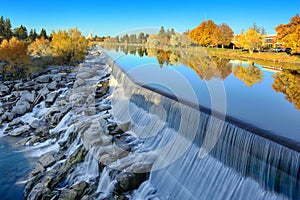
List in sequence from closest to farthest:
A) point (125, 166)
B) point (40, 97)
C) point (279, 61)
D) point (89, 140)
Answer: point (125, 166) → point (89, 140) → point (40, 97) → point (279, 61)

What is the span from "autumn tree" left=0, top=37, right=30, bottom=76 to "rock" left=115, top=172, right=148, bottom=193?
22687mm

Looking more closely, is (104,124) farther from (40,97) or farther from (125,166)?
(40,97)

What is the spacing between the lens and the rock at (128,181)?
676cm

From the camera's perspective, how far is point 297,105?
10578 mm

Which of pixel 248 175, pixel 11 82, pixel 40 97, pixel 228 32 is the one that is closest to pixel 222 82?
pixel 248 175

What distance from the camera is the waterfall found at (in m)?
5.17

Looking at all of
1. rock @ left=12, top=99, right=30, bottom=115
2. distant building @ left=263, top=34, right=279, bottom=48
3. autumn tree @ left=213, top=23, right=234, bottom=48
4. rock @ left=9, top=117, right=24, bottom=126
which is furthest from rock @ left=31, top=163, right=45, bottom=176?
distant building @ left=263, top=34, right=279, bottom=48

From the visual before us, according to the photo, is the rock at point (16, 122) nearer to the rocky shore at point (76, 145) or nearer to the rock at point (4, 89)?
the rocky shore at point (76, 145)

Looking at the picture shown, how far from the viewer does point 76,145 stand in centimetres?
969

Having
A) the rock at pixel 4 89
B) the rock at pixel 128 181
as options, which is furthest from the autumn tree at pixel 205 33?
the rock at pixel 128 181

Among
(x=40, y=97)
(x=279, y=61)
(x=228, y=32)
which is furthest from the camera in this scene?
(x=228, y=32)

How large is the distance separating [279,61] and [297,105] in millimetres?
24428

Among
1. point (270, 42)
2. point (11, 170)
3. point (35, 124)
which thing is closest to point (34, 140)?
point (35, 124)

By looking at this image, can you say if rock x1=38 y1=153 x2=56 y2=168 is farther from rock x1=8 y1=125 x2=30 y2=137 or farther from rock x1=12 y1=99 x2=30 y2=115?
rock x1=12 y1=99 x2=30 y2=115
